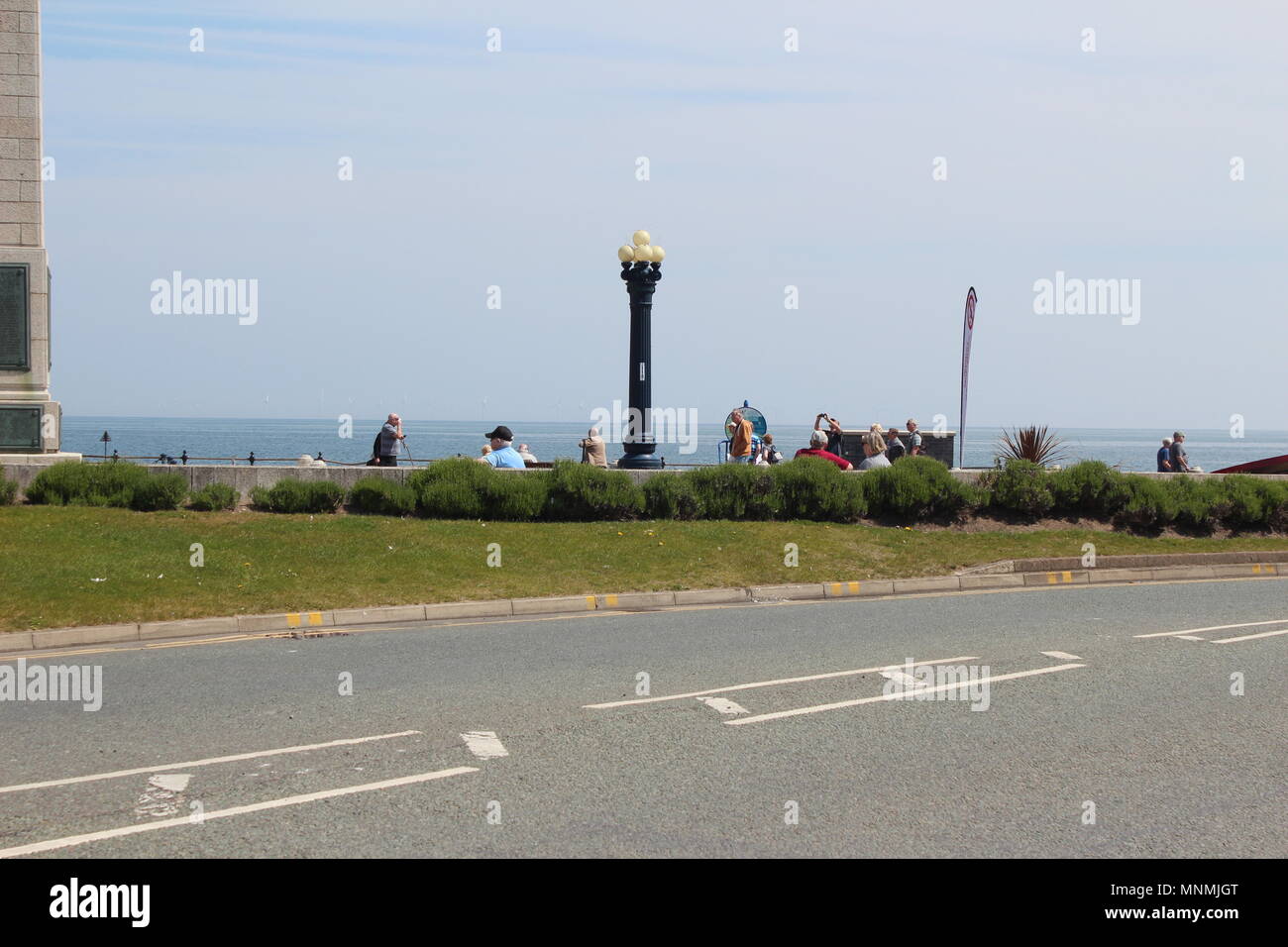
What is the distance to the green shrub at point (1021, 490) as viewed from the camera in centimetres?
1997

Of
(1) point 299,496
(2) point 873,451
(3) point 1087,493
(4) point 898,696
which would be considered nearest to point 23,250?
(1) point 299,496

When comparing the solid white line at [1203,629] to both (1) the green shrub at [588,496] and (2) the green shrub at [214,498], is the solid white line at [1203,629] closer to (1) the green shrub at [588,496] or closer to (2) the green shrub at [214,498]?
(1) the green shrub at [588,496]

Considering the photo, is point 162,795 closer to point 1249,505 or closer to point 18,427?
point 18,427

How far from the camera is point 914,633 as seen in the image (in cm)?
1191

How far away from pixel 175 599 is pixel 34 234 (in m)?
9.77

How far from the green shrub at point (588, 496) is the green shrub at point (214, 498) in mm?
4562

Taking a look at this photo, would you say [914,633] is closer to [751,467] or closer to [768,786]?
[768,786]

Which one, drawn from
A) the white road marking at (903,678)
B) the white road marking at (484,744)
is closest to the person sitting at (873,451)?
the white road marking at (903,678)

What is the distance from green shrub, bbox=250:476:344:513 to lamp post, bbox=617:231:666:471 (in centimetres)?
637

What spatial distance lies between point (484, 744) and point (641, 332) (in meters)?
16.2

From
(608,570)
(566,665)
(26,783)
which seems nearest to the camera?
(26,783)

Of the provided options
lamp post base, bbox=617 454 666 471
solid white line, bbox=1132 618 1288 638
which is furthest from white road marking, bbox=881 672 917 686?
lamp post base, bbox=617 454 666 471
